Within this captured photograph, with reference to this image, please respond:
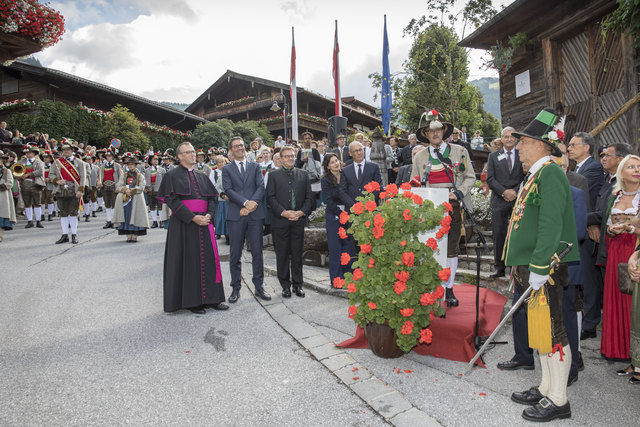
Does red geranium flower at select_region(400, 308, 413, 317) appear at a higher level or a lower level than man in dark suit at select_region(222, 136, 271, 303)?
lower

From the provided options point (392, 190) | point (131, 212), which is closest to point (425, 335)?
point (392, 190)

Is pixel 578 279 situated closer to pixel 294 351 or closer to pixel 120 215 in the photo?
pixel 294 351

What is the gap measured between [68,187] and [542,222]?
1203 cm

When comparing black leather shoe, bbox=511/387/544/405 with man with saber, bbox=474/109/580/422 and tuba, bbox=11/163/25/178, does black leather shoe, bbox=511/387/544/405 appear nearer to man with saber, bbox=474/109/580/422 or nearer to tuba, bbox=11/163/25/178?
man with saber, bbox=474/109/580/422

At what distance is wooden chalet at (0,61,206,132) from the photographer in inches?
928

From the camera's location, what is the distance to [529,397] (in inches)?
122

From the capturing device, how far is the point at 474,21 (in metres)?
19.9

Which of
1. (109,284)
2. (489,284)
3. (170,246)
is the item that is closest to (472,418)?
(489,284)

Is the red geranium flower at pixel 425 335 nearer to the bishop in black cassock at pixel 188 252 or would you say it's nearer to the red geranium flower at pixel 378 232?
the red geranium flower at pixel 378 232

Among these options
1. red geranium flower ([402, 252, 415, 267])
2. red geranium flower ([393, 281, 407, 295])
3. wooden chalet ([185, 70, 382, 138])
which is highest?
wooden chalet ([185, 70, 382, 138])

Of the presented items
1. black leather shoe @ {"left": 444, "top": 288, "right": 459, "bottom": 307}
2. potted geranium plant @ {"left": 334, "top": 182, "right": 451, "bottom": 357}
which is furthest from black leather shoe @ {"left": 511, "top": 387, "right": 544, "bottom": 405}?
black leather shoe @ {"left": 444, "top": 288, "right": 459, "bottom": 307}

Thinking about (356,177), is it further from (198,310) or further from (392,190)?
(198,310)

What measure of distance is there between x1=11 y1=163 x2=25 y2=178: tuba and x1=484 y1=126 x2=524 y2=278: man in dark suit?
1430 centimetres

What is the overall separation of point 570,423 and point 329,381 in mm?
1808
